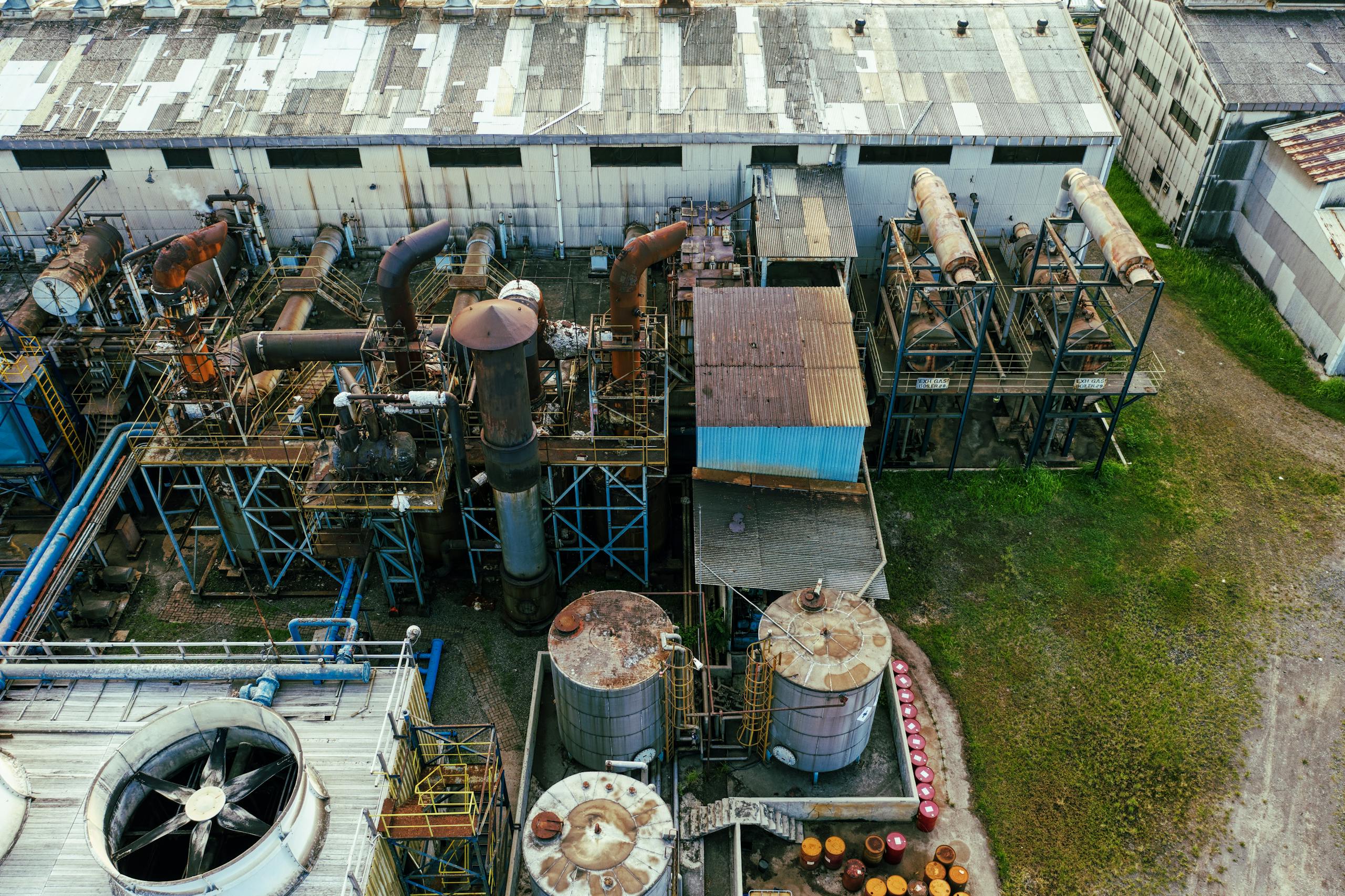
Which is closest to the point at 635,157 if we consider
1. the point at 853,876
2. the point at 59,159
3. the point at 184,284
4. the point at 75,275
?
the point at 184,284

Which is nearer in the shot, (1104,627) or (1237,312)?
(1104,627)

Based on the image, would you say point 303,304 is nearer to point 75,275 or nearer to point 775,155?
point 75,275

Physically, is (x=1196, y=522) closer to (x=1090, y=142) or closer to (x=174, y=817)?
(x=1090, y=142)

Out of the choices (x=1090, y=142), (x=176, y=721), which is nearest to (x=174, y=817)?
(x=176, y=721)

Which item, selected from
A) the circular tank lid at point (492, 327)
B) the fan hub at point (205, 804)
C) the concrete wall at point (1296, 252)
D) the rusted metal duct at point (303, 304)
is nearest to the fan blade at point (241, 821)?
the fan hub at point (205, 804)

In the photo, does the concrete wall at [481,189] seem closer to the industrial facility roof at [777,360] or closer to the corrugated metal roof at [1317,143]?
the industrial facility roof at [777,360]

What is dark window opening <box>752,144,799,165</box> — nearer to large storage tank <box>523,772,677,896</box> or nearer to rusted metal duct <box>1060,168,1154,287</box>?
rusted metal duct <box>1060,168,1154,287</box>
